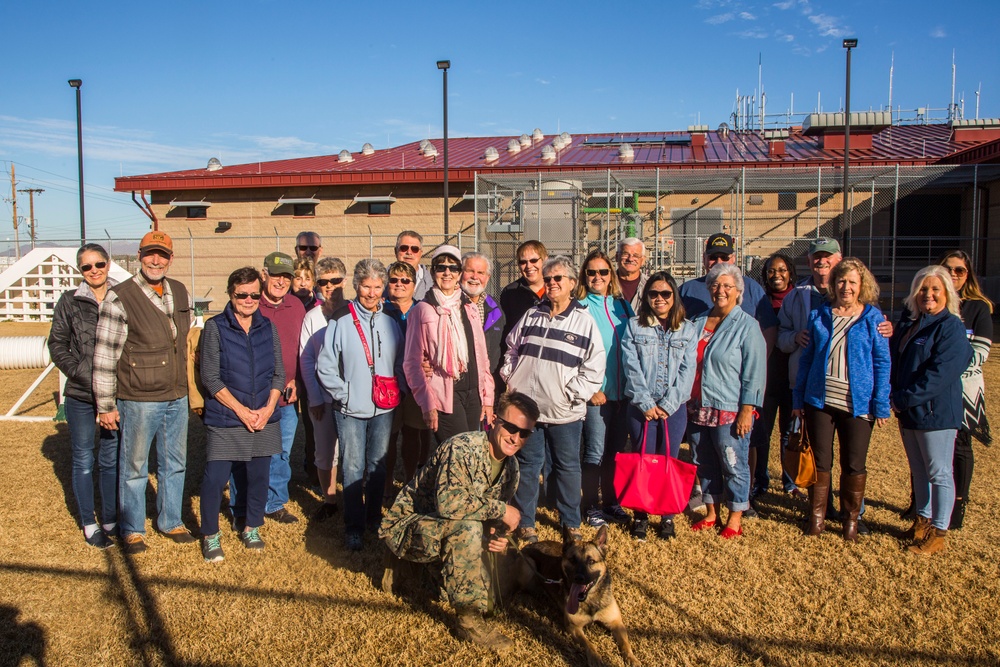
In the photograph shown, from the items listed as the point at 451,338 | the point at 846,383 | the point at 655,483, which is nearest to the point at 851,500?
the point at 846,383

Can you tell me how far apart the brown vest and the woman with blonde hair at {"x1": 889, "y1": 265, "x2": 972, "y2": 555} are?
433 cm

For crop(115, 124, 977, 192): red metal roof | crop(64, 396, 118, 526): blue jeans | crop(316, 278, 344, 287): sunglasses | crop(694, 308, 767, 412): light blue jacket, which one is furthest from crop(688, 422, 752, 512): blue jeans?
crop(115, 124, 977, 192): red metal roof

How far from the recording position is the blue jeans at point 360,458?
404 centimetres

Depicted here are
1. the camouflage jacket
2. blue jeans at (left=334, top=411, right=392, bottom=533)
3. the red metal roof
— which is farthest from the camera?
the red metal roof

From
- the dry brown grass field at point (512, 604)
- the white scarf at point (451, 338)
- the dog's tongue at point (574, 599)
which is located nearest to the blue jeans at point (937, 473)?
the dry brown grass field at point (512, 604)

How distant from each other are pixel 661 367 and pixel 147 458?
10.4ft

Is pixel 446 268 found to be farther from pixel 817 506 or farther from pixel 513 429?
pixel 817 506

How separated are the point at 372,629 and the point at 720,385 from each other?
2.47m

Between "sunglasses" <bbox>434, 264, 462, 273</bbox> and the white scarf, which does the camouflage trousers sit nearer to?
the white scarf

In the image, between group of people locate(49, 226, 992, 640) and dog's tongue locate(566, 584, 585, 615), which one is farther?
group of people locate(49, 226, 992, 640)

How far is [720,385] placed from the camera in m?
4.16

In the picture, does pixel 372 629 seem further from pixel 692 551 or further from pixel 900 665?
pixel 900 665

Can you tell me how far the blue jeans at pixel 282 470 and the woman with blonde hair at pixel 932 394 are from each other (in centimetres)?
396

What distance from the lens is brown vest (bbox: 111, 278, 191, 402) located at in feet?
12.6
